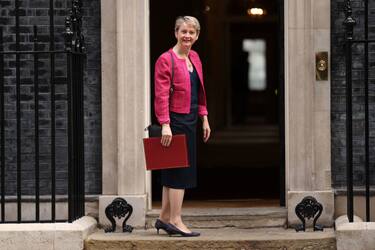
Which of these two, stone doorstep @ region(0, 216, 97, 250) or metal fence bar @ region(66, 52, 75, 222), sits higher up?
metal fence bar @ region(66, 52, 75, 222)

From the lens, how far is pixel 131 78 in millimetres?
7992

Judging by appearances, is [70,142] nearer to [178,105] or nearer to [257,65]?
[178,105]

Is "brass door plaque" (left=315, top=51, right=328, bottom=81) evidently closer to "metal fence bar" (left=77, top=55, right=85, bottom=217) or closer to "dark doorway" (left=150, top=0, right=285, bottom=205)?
"dark doorway" (left=150, top=0, right=285, bottom=205)

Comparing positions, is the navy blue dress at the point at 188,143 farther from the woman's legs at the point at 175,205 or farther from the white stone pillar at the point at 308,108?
the white stone pillar at the point at 308,108

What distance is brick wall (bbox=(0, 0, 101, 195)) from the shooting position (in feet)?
26.5

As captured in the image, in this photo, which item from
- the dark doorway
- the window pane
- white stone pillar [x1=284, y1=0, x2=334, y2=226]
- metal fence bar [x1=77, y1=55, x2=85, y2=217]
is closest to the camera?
metal fence bar [x1=77, y1=55, x2=85, y2=217]

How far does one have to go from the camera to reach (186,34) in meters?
7.20

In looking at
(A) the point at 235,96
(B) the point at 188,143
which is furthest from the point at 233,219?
(A) the point at 235,96

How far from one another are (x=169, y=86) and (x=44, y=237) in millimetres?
1562

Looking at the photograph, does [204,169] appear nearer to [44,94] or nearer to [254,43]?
[44,94]

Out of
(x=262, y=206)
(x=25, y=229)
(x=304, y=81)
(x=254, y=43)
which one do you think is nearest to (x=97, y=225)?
(x=25, y=229)

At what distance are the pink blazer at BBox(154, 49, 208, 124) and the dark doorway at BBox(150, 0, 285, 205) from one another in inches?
54.1

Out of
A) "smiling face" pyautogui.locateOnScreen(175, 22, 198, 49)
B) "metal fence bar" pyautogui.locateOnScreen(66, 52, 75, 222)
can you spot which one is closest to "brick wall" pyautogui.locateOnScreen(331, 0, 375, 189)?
"smiling face" pyautogui.locateOnScreen(175, 22, 198, 49)

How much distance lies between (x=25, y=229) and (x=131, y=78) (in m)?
1.65
